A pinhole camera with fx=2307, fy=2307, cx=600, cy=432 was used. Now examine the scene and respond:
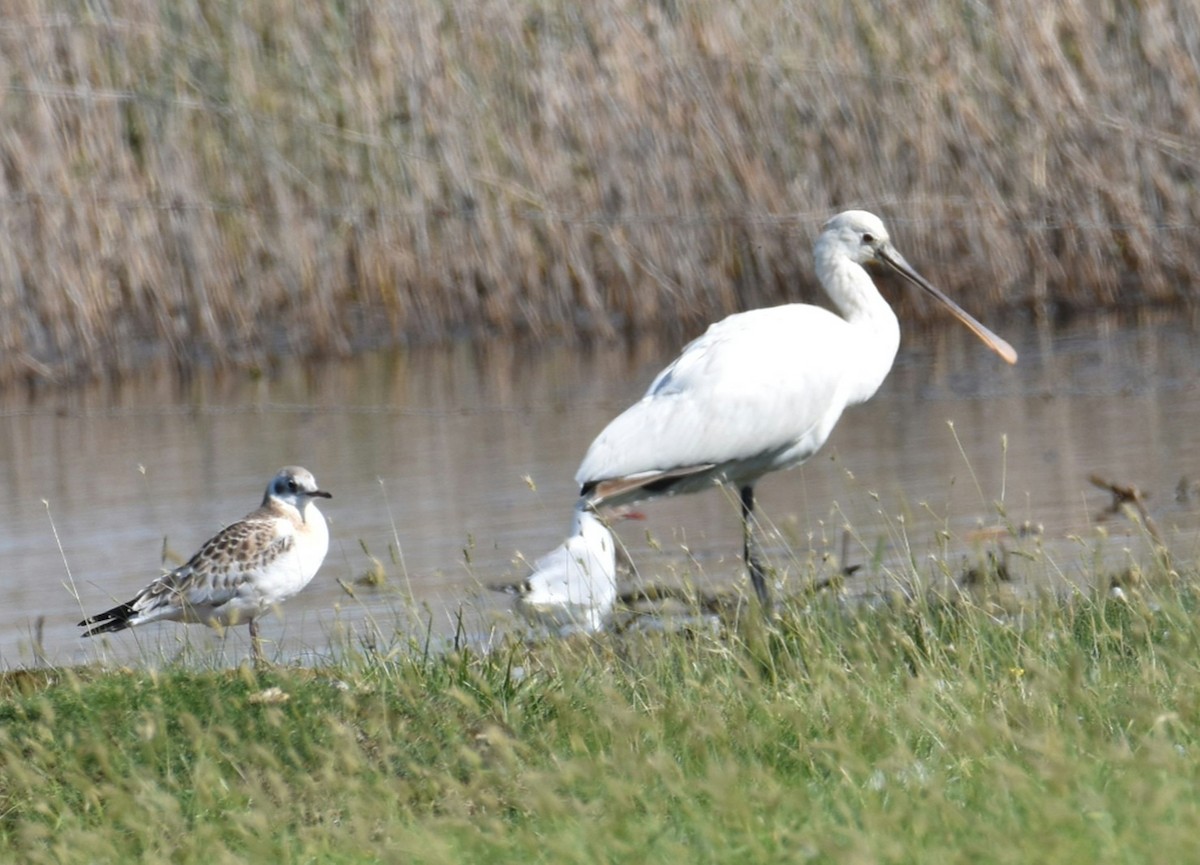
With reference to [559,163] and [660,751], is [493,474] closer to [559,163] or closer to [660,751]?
[559,163]

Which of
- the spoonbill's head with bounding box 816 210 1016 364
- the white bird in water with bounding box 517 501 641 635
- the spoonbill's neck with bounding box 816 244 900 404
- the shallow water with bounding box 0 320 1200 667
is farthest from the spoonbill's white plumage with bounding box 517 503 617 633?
the spoonbill's head with bounding box 816 210 1016 364

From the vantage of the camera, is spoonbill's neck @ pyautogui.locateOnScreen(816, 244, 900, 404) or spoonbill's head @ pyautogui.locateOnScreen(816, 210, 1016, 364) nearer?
spoonbill's neck @ pyautogui.locateOnScreen(816, 244, 900, 404)

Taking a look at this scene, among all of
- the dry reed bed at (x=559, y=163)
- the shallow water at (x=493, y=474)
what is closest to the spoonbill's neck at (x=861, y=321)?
the shallow water at (x=493, y=474)

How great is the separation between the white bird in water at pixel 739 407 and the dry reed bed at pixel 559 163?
15.0 ft

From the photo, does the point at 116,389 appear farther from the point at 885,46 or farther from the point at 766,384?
the point at 766,384

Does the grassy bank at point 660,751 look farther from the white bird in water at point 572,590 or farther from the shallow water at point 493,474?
the white bird in water at point 572,590

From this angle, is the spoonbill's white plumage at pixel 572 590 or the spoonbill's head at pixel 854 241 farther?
the spoonbill's head at pixel 854 241

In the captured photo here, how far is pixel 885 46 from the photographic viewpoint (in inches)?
486

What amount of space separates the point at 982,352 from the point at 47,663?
20.9 ft

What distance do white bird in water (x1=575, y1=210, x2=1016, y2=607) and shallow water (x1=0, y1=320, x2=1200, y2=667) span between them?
24cm

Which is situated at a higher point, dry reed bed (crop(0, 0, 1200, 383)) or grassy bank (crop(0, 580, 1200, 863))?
dry reed bed (crop(0, 0, 1200, 383))

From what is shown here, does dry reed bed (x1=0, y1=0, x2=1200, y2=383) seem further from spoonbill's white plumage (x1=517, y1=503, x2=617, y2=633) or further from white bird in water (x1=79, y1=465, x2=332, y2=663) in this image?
spoonbill's white plumage (x1=517, y1=503, x2=617, y2=633)

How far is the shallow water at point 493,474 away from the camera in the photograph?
7082 millimetres

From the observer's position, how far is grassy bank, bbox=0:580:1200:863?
11.6 feet
